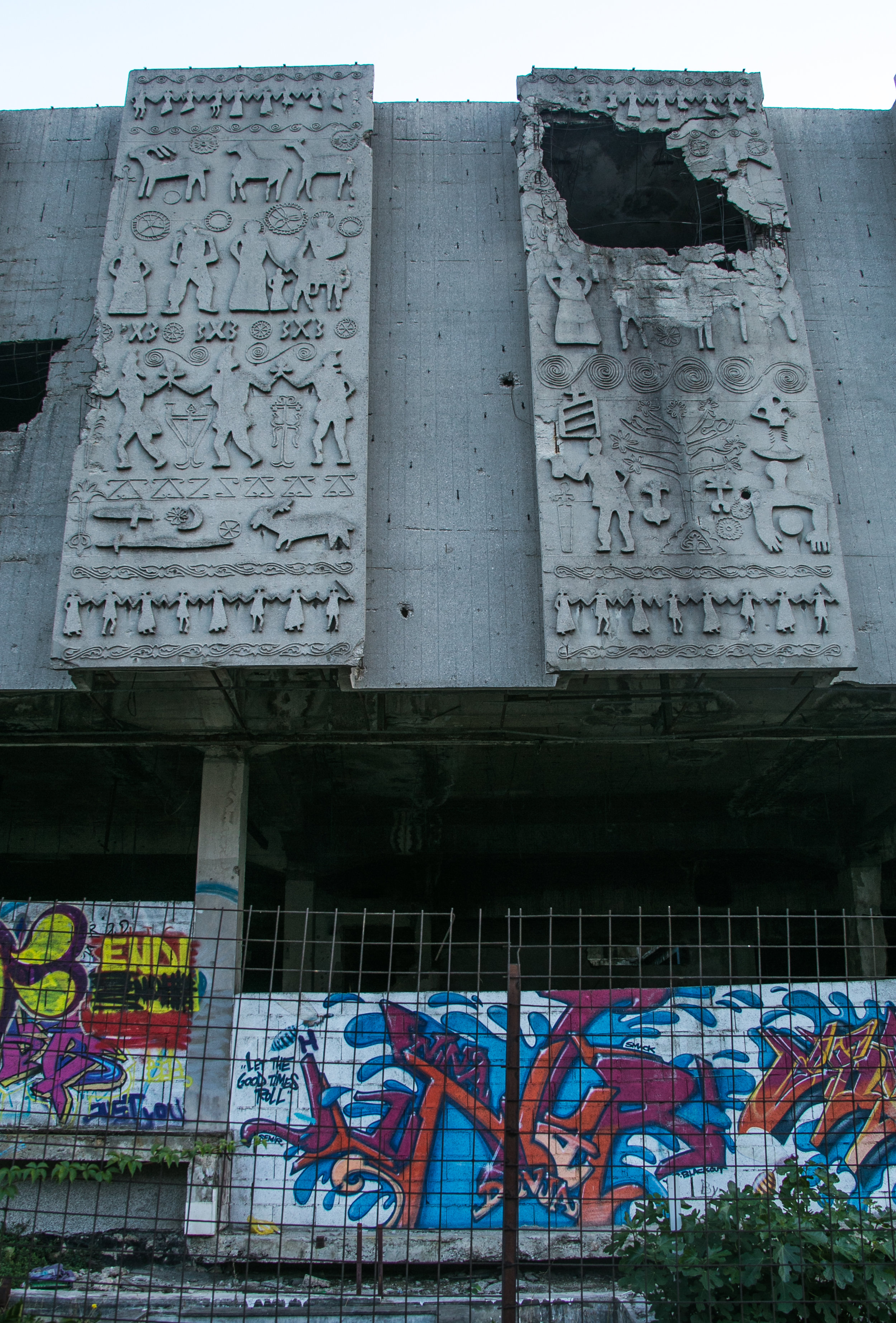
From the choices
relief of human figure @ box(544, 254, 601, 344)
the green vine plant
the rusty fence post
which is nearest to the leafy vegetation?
the rusty fence post

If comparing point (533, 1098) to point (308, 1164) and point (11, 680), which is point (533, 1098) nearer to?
point (308, 1164)

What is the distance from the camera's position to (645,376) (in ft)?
32.4

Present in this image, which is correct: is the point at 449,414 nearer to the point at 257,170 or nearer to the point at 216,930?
the point at 257,170

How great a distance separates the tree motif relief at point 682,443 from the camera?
952cm

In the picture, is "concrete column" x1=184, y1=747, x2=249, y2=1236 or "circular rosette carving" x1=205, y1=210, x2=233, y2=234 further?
"circular rosette carving" x1=205, y1=210, x2=233, y2=234

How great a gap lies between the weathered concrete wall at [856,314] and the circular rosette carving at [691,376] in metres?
1.45

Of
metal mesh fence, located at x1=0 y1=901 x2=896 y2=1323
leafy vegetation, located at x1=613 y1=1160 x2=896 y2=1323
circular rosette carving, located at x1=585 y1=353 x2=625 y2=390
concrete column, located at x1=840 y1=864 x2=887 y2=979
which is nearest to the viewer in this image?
leafy vegetation, located at x1=613 y1=1160 x2=896 y2=1323

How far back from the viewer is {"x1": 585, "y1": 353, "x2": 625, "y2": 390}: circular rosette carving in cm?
982

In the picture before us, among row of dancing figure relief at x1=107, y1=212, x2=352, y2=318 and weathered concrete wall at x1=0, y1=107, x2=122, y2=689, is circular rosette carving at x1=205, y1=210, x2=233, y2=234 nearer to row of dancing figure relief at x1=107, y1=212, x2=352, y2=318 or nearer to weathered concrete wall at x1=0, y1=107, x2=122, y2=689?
A: row of dancing figure relief at x1=107, y1=212, x2=352, y2=318

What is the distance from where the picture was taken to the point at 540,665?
9484mm

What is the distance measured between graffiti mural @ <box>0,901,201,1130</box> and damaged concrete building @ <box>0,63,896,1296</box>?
0.05 meters

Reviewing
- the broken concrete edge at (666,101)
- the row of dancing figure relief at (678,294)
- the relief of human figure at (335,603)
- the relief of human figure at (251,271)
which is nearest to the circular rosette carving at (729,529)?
the row of dancing figure relief at (678,294)

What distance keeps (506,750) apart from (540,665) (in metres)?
4.36

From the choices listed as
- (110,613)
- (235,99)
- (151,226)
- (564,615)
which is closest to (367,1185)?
(564,615)
